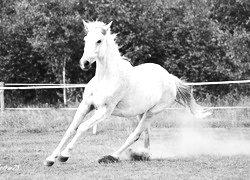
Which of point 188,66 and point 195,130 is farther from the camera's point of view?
point 188,66

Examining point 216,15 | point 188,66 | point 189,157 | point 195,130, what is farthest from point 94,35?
point 216,15

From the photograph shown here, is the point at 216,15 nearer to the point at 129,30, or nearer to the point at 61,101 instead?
the point at 129,30

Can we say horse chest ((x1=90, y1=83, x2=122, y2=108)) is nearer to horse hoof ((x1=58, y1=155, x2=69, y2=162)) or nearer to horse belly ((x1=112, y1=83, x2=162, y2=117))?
horse belly ((x1=112, y1=83, x2=162, y2=117))

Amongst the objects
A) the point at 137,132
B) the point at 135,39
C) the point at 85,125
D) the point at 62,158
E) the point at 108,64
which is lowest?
the point at 62,158

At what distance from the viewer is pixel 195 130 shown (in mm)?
14508

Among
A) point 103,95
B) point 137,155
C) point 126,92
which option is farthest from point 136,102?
point 137,155

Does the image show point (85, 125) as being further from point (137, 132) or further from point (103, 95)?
point (137, 132)

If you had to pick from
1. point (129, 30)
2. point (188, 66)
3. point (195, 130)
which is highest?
point (129, 30)

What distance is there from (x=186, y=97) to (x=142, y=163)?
2.45m

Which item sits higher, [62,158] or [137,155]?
[62,158]

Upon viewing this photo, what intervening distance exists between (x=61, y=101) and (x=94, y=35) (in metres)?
14.8

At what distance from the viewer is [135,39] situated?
21.7 meters

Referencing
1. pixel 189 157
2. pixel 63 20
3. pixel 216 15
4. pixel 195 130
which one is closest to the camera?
pixel 189 157

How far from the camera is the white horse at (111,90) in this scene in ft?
27.0
